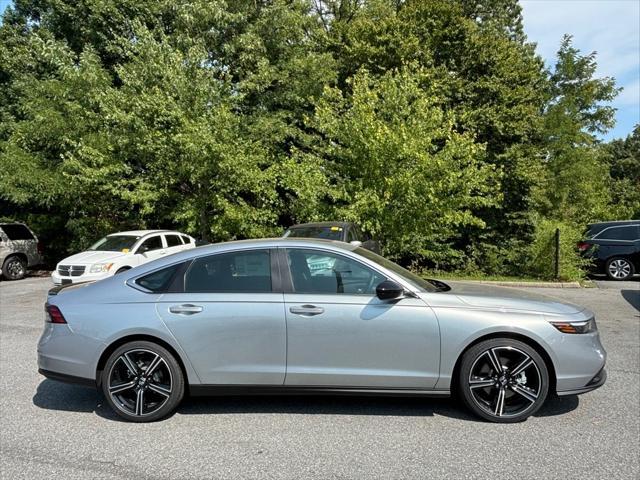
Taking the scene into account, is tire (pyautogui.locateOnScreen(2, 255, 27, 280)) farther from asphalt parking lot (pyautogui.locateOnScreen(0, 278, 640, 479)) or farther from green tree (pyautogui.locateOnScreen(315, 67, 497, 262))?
asphalt parking lot (pyautogui.locateOnScreen(0, 278, 640, 479))

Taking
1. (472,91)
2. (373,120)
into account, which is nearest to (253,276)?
(373,120)

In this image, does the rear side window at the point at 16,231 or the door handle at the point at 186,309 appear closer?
the door handle at the point at 186,309

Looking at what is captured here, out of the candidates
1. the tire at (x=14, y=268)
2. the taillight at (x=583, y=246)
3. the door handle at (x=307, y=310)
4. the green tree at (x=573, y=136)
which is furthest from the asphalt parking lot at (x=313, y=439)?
the green tree at (x=573, y=136)

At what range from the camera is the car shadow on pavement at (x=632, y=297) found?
31.2 ft

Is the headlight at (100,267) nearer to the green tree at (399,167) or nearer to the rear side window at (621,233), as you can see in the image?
the green tree at (399,167)

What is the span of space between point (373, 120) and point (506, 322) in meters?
9.30

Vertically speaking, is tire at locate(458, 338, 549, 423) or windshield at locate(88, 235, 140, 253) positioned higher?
windshield at locate(88, 235, 140, 253)

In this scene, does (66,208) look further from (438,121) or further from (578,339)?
(578,339)

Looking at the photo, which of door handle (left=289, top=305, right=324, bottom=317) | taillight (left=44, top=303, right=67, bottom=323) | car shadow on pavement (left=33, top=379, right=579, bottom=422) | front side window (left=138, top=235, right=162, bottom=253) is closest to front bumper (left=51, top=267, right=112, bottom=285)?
front side window (left=138, top=235, right=162, bottom=253)

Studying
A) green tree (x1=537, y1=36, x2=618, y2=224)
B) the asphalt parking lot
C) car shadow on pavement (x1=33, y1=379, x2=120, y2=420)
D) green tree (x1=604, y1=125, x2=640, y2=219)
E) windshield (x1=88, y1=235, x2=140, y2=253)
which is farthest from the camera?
green tree (x1=604, y1=125, x2=640, y2=219)

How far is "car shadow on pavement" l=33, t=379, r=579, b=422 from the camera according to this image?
417 centimetres

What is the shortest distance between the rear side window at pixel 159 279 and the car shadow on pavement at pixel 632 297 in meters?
8.95

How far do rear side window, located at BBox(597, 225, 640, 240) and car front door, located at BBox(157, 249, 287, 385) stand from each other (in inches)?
525

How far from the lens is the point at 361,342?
3891 millimetres
